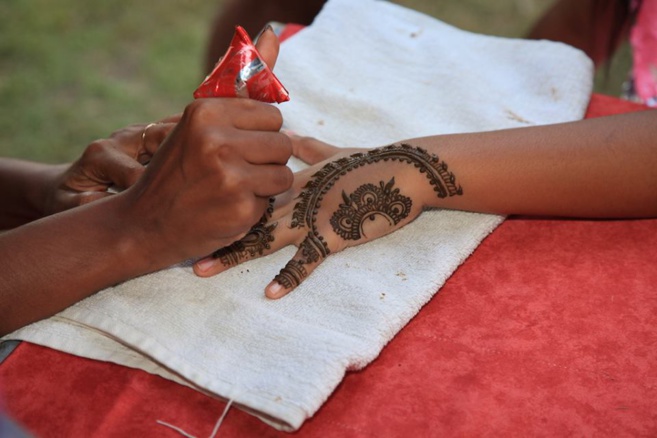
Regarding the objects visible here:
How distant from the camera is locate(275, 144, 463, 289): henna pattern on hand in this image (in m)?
1.29

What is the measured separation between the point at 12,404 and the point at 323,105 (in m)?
0.89

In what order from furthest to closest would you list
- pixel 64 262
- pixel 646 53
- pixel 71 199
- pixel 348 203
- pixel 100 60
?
pixel 100 60, pixel 646 53, pixel 71 199, pixel 348 203, pixel 64 262

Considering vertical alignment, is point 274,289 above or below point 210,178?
below

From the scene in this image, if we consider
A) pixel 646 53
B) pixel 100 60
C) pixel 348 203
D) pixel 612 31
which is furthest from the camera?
pixel 100 60

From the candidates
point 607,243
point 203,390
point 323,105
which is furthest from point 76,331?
point 607,243

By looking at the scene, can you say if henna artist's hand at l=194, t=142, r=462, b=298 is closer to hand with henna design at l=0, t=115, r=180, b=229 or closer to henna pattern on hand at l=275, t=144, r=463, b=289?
henna pattern on hand at l=275, t=144, r=463, b=289

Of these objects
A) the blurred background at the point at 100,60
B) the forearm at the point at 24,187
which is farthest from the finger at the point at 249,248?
the blurred background at the point at 100,60

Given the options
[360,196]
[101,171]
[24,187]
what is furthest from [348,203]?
[24,187]

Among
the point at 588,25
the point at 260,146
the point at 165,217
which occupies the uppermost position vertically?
the point at 260,146

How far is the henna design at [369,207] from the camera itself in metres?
1.30

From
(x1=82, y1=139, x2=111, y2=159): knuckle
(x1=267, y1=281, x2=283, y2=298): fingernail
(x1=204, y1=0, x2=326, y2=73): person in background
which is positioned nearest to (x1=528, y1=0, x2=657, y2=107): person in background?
(x1=204, y1=0, x2=326, y2=73): person in background

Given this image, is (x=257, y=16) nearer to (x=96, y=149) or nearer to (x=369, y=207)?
(x=96, y=149)

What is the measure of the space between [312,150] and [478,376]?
1.88 ft

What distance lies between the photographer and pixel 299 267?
1.23 meters
